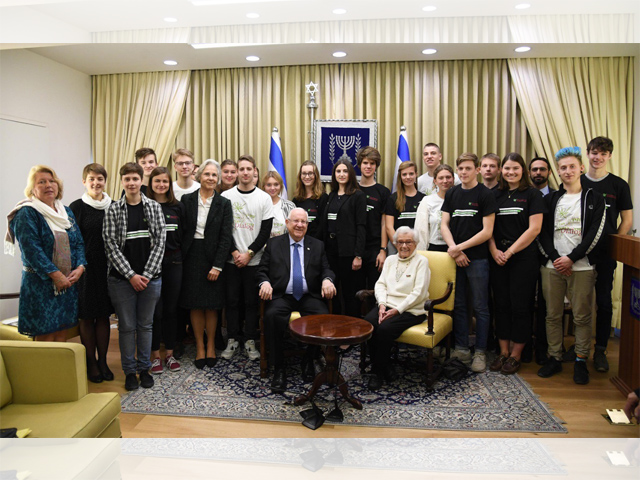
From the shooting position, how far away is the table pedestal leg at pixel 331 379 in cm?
294

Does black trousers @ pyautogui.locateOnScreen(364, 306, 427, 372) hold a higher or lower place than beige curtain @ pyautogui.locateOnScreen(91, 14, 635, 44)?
lower

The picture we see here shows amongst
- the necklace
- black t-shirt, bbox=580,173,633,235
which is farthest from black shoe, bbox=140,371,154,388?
black t-shirt, bbox=580,173,633,235

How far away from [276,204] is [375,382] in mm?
1746

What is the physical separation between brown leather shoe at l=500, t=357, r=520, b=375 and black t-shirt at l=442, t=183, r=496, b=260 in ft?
2.64

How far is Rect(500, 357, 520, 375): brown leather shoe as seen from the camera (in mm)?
3531

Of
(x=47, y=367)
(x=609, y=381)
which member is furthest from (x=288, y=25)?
(x=609, y=381)

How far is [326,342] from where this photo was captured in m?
2.76

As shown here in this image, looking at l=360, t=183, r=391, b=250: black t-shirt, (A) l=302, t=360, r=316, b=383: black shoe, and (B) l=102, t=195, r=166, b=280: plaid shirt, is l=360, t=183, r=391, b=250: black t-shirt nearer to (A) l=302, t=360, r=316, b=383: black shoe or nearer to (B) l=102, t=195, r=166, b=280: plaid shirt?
(A) l=302, t=360, r=316, b=383: black shoe

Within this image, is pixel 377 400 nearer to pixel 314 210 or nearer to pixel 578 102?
pixel 314 210

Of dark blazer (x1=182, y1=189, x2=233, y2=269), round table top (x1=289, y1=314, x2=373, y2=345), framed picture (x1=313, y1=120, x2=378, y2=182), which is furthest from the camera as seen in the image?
framed picture (x1=313, y1=120, x2=378, y2=182)

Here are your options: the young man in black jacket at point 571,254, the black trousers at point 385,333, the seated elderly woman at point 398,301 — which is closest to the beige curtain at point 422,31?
the young man in black jacket at point 571,254

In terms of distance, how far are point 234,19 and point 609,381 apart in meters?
3.61

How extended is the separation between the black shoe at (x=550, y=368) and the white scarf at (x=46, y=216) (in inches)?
137

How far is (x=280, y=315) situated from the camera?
3.36 metres
